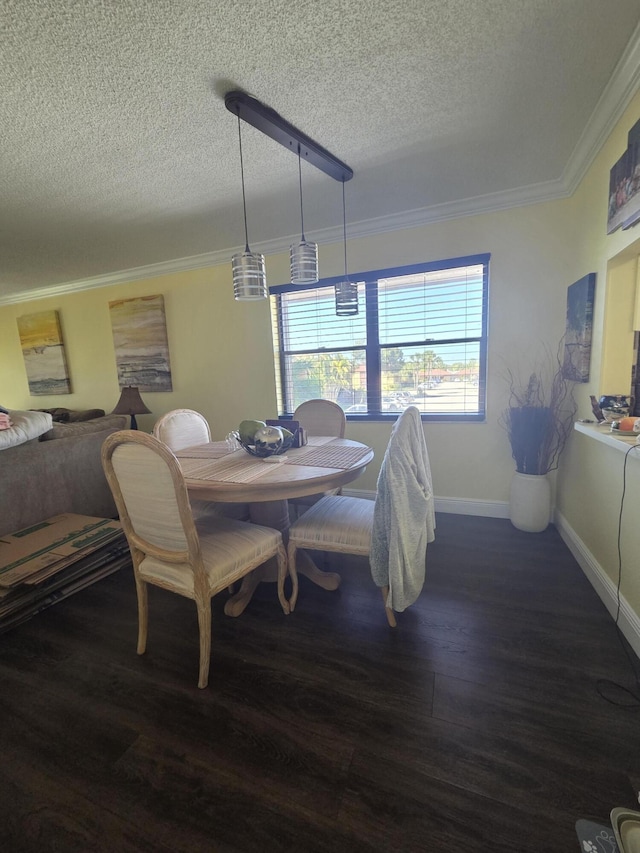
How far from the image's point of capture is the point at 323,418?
272 centimetres

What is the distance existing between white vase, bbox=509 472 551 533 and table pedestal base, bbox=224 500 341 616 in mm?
1481

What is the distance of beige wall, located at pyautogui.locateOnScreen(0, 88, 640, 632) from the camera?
6.58ft

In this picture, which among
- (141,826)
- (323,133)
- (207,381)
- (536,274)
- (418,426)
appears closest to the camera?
(141,826)

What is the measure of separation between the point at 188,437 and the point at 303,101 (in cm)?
198

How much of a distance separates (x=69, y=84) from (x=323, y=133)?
111 cm

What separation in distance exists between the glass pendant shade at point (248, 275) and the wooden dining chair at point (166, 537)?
2.98 feet

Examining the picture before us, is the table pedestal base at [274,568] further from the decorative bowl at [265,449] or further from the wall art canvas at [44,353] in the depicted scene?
the wall art canvas at [44,353]

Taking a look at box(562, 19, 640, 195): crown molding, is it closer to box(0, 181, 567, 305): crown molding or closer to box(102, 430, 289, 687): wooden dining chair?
box(0, 181, 567, 305): crown molding

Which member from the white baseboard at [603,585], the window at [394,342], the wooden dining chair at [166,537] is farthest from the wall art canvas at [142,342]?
the white baseboard at [603,585]

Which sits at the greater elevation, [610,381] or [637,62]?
[637,62]

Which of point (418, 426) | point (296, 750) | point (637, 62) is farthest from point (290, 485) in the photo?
point (637, 62)

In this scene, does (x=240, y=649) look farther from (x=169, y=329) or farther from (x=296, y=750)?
(x=169, y=329)

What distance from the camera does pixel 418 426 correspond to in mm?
1717

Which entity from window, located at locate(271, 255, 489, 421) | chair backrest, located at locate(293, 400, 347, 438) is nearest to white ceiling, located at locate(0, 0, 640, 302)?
window, located at locate(271, 255, 489, 421)
